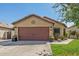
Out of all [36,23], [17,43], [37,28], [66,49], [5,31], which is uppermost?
[36,23]

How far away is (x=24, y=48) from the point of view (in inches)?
590

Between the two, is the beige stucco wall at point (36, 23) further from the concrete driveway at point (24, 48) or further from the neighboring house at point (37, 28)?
the concrete driveway at point (24, 48)

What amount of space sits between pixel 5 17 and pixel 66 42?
2.99m

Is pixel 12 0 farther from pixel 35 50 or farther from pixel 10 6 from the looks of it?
pixel 35 50

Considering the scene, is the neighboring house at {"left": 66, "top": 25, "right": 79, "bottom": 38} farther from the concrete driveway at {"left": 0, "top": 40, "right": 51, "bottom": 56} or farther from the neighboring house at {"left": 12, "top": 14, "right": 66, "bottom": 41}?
the concrete driveway at {"left": 0, "top": 40, "right": 51, "bottom": 56}

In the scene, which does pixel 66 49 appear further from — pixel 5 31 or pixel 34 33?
pixel 5 31

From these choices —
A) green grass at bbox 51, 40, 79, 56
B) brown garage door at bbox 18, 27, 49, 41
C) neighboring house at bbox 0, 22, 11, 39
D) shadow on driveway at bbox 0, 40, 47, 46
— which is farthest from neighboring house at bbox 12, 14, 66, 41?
green grass at bbox 51, 40, 79, 56

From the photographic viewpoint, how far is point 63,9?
13867 mm

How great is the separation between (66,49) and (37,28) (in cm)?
231

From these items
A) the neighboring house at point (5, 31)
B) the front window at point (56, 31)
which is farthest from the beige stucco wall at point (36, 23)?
the neighboring house at point (5, 31)

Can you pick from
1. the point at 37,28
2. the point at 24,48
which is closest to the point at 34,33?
the point at 37,28

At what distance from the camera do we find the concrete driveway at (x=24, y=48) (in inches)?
538

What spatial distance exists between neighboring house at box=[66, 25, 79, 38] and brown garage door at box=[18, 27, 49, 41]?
1.58 m

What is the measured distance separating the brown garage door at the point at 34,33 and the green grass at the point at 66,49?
0.69 meters
